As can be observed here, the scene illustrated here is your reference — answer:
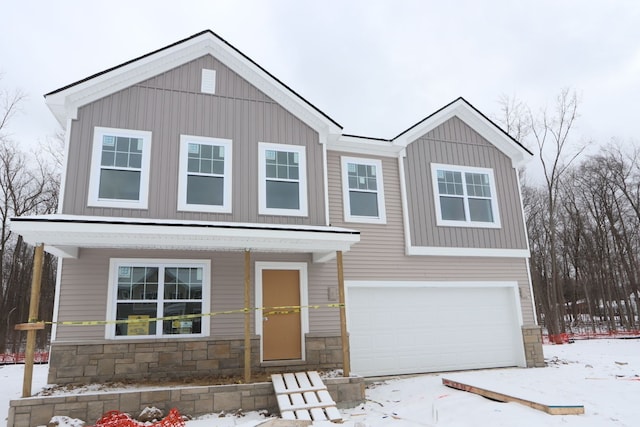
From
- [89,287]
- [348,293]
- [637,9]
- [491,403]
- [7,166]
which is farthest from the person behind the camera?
[7,166]

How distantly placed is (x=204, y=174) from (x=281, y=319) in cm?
363

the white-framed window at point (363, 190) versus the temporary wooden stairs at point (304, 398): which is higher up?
the white-framed window at point (363, 190)

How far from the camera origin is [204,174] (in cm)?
921

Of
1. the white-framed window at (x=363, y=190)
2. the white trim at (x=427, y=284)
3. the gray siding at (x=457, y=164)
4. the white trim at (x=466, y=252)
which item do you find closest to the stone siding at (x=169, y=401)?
the white trim at (x=427, y=284)

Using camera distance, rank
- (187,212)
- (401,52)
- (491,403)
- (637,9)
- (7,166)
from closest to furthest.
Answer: (491,403), (187,212), (637,9), (7,166), (401,52)

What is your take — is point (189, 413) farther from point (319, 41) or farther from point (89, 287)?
point (319, 41)

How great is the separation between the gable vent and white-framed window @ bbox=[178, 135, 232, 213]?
121cm

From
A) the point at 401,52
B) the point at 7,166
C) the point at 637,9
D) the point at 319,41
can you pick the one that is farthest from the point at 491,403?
the point at 7,166

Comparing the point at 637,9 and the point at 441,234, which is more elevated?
the point at 637,9

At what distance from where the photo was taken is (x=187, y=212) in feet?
29.1

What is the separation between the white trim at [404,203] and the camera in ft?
35.7

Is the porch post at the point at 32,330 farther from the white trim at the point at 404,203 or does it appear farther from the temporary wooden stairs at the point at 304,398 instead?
the white trim at the point at 404,203

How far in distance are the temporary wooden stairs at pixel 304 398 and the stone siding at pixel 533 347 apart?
6.45 m

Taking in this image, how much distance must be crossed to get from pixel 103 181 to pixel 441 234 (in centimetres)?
818
